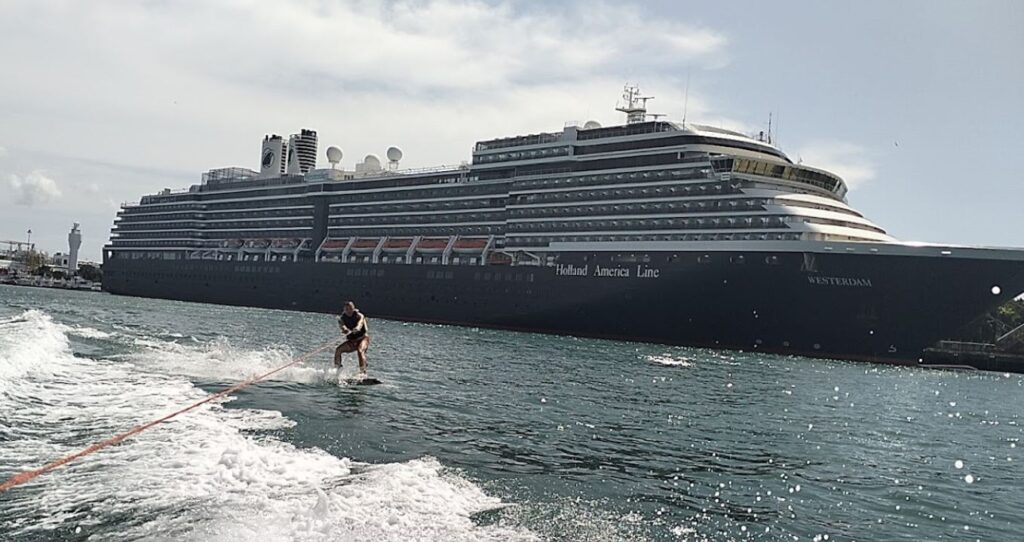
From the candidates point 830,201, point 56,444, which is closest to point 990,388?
point 830,201

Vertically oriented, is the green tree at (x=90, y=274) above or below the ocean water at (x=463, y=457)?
above

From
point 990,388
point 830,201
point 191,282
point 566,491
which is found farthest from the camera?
point 191,282

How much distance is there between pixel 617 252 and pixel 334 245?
36.2 meters

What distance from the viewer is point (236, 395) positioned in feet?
50.2

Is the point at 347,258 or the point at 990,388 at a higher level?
the point at 347,258

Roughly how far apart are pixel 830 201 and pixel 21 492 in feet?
165

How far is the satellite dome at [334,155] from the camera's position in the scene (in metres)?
87.1

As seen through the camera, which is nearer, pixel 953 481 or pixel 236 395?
pixel 953 481

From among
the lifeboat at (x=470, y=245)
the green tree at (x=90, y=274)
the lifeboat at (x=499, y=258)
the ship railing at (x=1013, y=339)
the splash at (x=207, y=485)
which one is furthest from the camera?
the green tree at (x=90, y=274)

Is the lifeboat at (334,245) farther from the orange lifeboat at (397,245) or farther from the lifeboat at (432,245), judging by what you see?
the lifeboat at (432,245)

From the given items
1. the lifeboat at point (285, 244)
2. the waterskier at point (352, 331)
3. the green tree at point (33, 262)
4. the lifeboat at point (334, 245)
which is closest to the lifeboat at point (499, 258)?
the lifeboat at point (334, 245)

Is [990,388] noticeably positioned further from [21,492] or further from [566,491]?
[21,492]

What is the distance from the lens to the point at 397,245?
71375 millimetres

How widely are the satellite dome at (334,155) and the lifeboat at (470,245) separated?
28.5m
